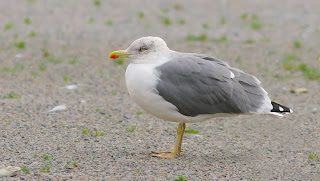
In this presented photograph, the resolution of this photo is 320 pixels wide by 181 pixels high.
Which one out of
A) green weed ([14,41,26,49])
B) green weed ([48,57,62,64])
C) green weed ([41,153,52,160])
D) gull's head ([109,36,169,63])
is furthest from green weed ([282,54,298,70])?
green weed ([41,153,52,160])

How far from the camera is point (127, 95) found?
9.91m

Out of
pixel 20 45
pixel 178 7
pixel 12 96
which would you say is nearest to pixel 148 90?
pixel 12 96

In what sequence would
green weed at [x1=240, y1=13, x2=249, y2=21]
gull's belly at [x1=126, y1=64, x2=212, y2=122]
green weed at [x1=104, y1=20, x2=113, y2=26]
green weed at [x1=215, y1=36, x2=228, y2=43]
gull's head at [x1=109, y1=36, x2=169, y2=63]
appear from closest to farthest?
gull's belly at [x1=126, y1=64, x2=212, y2=122] < gull's head at [x1=109, y1=36, x2=169, y2=63] < green weed at [x1=215, y1=36, x2=228, y2=43] < green weed at [x1=104, y1=20, x2=113, y2=26] < green weed at [x1=240, y1=13, x2=249, y2=21]

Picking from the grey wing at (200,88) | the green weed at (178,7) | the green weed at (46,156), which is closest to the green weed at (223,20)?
the green weed at (178,7)

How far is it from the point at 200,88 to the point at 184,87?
17 cm

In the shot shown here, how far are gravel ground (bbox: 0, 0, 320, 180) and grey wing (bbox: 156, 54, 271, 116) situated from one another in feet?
1.94

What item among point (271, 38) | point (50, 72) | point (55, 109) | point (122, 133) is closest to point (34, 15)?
point (50, 72)

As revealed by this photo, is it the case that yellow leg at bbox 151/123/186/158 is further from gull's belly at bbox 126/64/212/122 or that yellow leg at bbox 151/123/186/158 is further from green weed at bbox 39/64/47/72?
green weed at bbox 39/64/47/72

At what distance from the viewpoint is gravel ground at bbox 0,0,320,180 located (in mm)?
6660

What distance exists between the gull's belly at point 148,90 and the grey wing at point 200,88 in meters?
0.06

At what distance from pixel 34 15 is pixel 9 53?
11.0ft

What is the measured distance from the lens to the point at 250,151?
7422mm

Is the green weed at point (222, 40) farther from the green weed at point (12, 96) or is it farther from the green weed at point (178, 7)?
the green weed at point (12, 96)

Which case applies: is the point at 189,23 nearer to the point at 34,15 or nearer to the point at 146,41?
the point at 34,15
